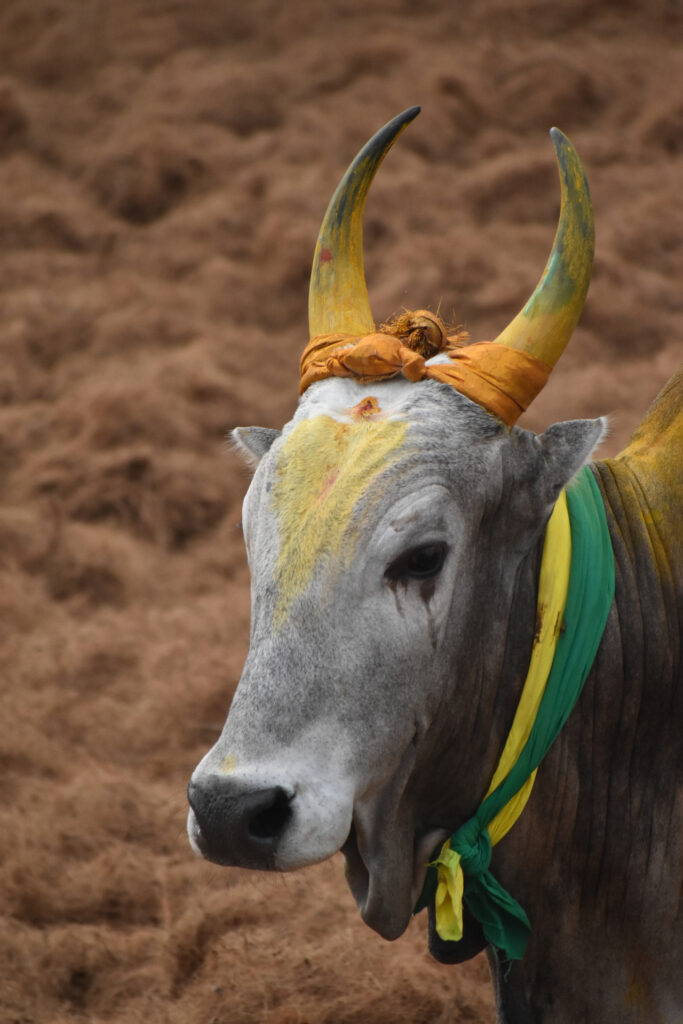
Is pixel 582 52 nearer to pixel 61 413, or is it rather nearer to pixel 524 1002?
pixel 61 413

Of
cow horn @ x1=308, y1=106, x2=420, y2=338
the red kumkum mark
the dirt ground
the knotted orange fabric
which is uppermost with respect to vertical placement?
cow horn @ x1=308, y1=106, x2=420, y2=338

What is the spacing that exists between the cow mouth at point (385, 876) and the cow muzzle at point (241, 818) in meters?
0.25

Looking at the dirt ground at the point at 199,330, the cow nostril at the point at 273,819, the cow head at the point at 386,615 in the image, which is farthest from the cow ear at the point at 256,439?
the dirt ground at the point at 199,330

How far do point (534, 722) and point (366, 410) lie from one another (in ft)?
2.63

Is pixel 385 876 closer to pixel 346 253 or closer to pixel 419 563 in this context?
pixel 419 563

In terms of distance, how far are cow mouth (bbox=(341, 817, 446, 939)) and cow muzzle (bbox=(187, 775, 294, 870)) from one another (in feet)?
0.82

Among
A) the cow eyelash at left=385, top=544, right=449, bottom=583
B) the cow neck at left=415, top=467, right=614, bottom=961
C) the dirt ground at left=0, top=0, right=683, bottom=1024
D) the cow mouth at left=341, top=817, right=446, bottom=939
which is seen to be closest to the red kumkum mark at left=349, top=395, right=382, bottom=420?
the cow eyelash at left=385, top=544, right=449, bottom=583

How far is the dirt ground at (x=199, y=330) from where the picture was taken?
398 cm

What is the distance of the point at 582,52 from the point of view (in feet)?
27.7

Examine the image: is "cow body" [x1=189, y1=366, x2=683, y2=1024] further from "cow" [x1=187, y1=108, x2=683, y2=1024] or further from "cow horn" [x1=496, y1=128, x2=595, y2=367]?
"cow horn" [x1=496, y1=128, x2=595, y2=367]

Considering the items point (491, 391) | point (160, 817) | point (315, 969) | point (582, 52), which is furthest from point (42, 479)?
point (582, 52)

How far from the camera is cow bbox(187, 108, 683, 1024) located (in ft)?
7.41

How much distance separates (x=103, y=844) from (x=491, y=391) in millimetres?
2805

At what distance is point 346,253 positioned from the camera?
111 inches
